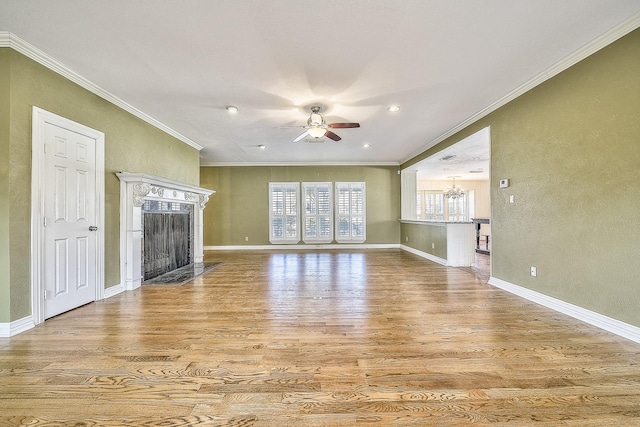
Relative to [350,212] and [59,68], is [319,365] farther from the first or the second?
[350,212]

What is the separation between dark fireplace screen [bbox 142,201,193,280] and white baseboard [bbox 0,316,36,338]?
6.02ft

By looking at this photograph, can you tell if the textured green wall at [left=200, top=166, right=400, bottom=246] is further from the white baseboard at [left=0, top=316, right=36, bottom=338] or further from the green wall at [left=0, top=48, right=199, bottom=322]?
the white baseboard at [left=0, top=316, right=36, bottom=338]

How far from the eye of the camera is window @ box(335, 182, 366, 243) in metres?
8.55

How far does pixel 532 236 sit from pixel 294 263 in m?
4.31

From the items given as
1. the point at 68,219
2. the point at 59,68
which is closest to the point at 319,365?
the point at 68,219

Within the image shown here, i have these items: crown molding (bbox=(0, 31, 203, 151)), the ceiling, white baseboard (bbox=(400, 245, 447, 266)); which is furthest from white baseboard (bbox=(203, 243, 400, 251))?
the ceiling

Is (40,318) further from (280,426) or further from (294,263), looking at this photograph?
(294,263)

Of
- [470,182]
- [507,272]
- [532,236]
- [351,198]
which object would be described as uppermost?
[470,182]

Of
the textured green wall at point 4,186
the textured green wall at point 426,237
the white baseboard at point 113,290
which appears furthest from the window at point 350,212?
the textured green wall at point 4,186

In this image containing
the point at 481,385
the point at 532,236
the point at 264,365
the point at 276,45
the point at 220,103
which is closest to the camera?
the point at 481,385

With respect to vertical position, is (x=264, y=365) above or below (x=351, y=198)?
below

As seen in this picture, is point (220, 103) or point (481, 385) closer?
point (481, 385)

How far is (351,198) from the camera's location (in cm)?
860

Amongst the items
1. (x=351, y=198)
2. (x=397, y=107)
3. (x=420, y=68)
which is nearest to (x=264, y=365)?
(x=420, y=68)
